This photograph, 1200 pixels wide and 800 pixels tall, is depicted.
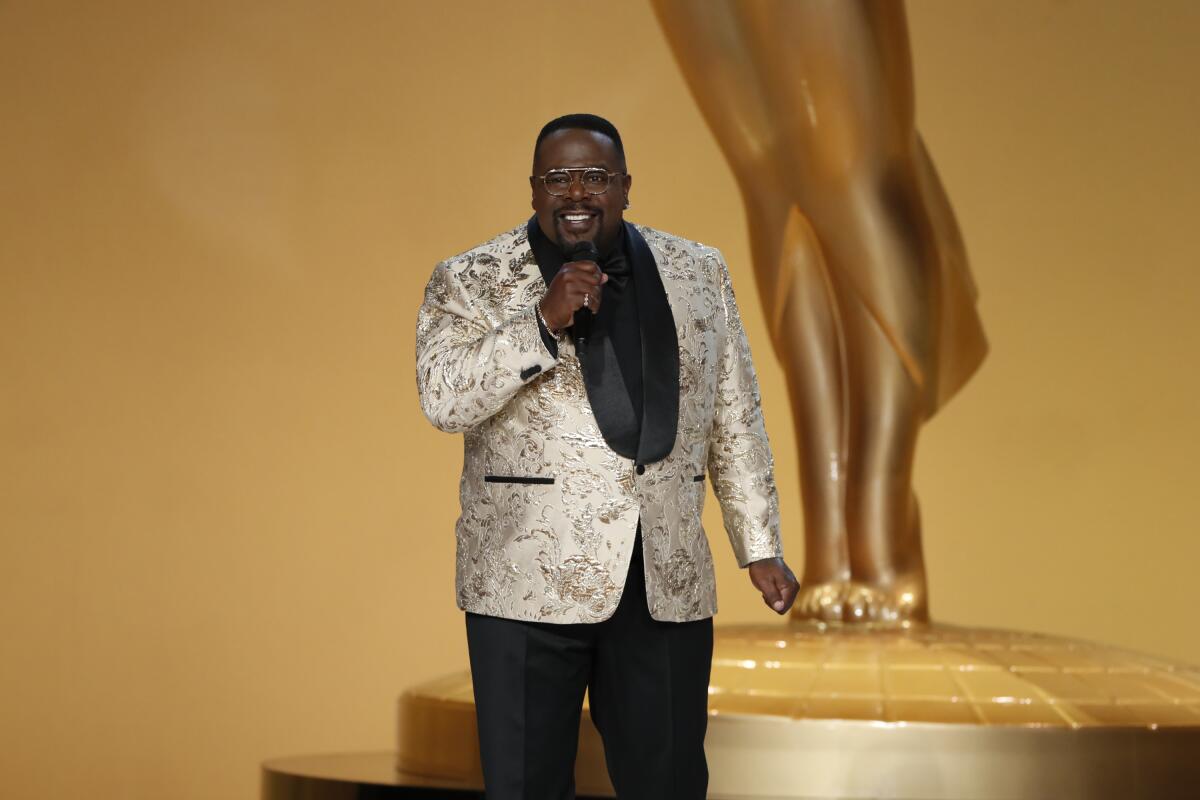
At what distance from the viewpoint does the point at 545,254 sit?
Result: 118 centimetres

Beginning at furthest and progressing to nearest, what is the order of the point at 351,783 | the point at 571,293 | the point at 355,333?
the point at 355,333, the point at 351,783, the point at 571,293

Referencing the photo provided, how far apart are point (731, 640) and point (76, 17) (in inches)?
72.8

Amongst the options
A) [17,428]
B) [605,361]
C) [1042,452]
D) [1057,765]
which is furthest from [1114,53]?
[605,361]

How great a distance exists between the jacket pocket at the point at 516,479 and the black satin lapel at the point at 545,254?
14 centimetres

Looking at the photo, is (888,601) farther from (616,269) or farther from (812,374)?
(616,269)

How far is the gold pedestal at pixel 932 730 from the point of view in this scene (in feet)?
6.17

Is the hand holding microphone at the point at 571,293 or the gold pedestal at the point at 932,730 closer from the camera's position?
the hand holding microphone at the point at 571,293

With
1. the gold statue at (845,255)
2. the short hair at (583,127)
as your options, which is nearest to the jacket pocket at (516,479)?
the short hair at (583,127)

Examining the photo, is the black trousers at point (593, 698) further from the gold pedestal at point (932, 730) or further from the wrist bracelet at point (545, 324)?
the gold pedestal at point (932, 730)

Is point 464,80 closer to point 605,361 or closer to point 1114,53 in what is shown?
point 1114,53

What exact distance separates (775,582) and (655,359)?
0.18 meters

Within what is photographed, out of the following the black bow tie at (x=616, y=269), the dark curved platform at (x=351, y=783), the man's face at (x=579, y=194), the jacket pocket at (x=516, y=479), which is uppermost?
the man's face at (x=579, y=194)

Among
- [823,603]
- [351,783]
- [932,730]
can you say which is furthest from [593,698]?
[823,603]

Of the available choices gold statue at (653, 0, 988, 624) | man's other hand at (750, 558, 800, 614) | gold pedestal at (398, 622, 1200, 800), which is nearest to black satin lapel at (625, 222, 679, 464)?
man's other hand at (750, 558, 800, 614)
